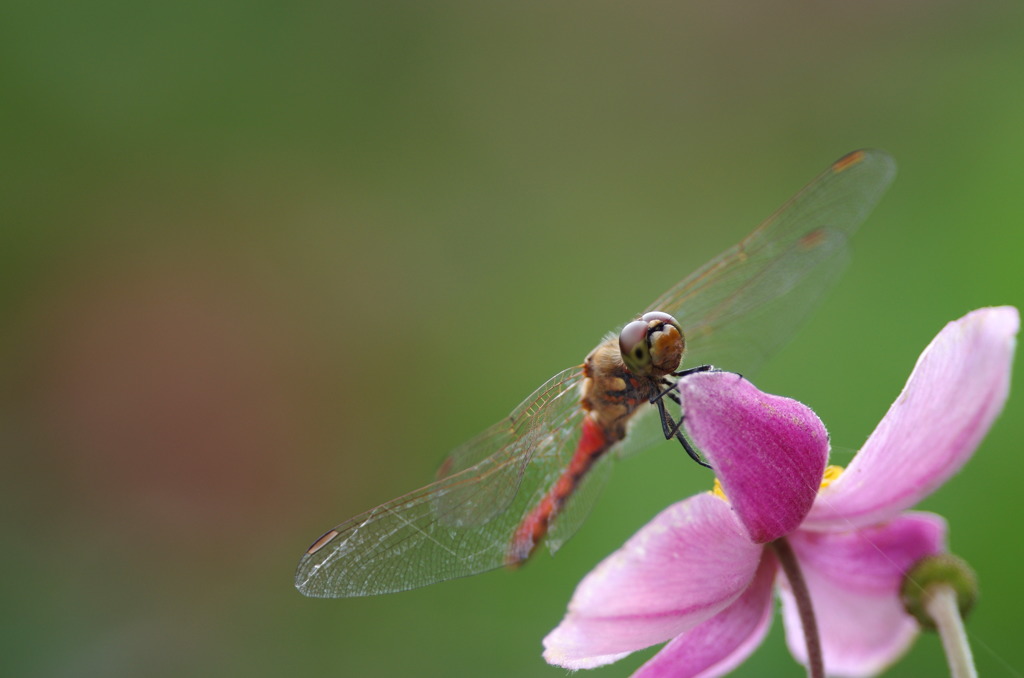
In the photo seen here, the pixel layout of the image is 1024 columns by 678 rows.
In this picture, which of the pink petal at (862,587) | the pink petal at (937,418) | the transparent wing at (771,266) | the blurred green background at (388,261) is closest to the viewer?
the pink petal at (937,418)

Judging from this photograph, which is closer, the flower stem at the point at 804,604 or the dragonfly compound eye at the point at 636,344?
the flower stem at the point at 804,604

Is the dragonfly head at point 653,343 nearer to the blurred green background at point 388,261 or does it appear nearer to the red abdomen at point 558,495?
Result: the red abdomen at point 558,495

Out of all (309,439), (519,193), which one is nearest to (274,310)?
(309,439)

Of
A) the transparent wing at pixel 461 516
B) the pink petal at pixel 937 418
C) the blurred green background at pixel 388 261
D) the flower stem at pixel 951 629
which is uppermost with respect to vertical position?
the blurred green background at pixel 388 261

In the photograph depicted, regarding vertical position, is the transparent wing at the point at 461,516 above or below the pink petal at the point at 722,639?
above

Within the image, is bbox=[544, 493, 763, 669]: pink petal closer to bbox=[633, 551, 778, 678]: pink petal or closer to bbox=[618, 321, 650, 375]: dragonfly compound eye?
Result: bbox=[633, 551, 778, 678]: pink petal

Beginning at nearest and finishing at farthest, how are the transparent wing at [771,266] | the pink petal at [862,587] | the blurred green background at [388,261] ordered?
the pink petal at [862,587] → the transparent wing at [771,266] → the blurred green background at [388,261]

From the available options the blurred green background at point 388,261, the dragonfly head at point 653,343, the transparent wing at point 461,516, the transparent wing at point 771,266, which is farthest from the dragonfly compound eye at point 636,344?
the blurred green background at point 388,261

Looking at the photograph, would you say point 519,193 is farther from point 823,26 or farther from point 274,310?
point 823,26
